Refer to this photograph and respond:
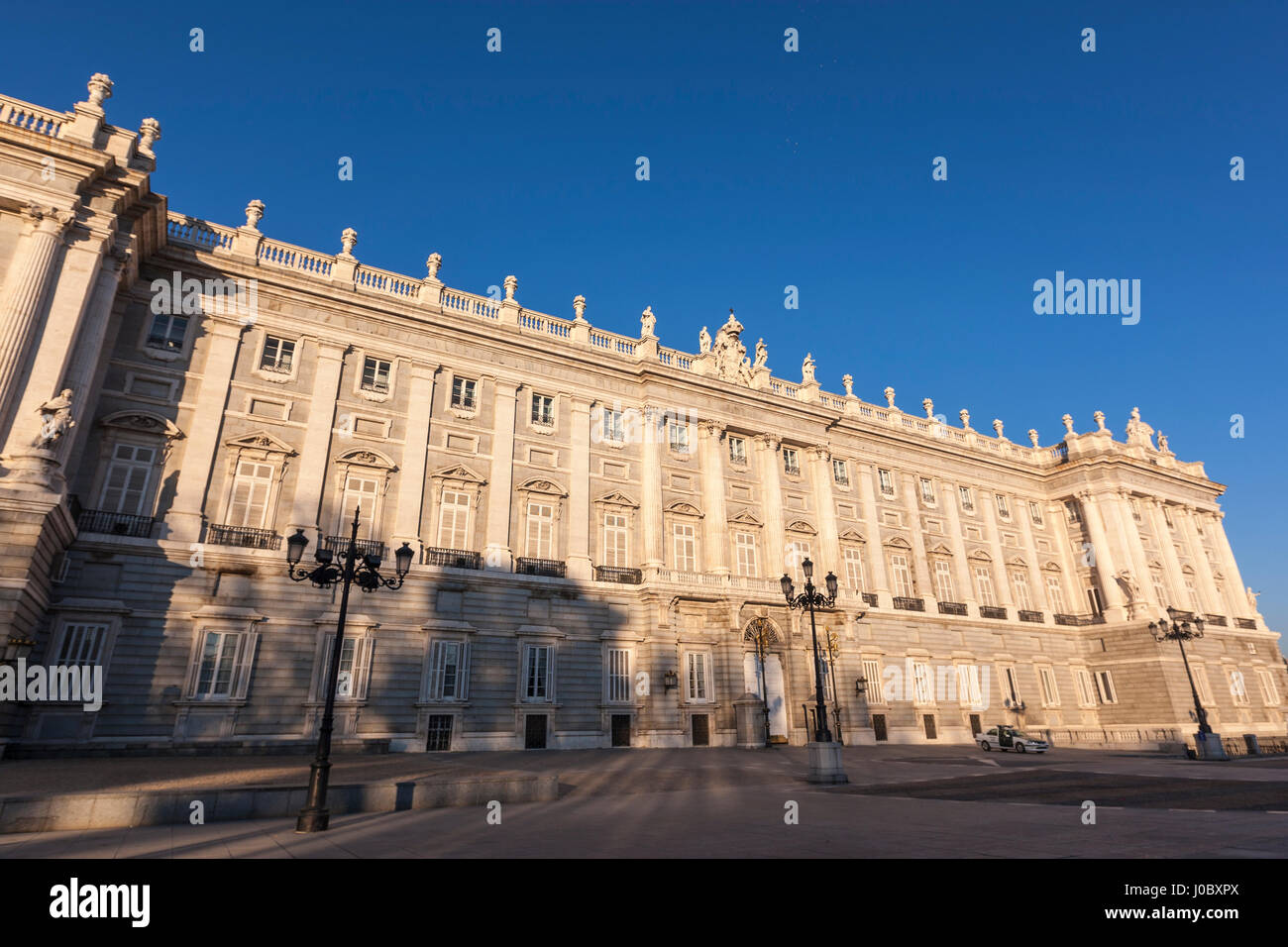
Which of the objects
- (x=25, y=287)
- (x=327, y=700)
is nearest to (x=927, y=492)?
(x=327, y=700)

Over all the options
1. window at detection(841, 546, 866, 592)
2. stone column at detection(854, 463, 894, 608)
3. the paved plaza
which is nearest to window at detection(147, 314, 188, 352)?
the paved plaza

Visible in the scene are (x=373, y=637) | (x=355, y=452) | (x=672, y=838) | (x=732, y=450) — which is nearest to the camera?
(x=672, y=838)

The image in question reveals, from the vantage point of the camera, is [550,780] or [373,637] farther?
[373,637]

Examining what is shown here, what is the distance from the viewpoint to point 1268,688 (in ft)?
145

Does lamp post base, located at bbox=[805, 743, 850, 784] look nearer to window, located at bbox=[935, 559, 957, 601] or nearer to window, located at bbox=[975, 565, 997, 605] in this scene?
window, located at bbox=[935, 559, 957, 601]

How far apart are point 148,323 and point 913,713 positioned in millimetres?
36899

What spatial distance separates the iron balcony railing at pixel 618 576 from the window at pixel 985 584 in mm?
22888

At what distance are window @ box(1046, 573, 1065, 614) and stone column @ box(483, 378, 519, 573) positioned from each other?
35301 millimetres

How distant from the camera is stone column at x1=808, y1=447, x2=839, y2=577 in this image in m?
33.5
